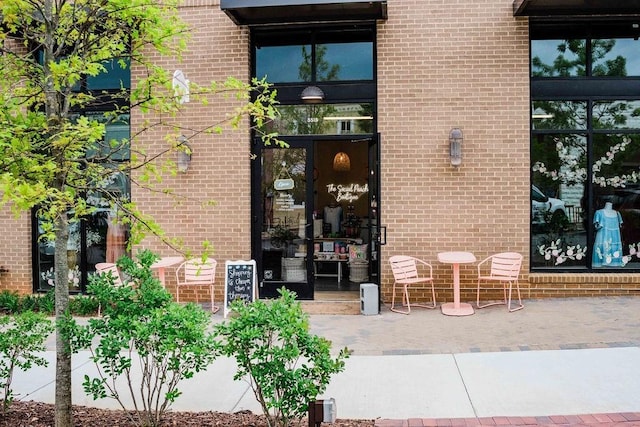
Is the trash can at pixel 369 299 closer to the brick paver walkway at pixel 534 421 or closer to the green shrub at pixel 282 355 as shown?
the brick paver walkway at pixel 534 421

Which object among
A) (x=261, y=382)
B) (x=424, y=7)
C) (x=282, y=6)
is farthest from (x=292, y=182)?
(x=261, y=382)

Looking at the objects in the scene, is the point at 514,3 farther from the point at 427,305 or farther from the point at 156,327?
the point at 156,327

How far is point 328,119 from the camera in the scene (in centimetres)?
979

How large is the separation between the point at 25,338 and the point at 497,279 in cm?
Answer: 643

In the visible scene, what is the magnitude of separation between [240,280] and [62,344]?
4.57 metres

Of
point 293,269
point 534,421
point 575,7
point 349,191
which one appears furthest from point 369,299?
point 575,7

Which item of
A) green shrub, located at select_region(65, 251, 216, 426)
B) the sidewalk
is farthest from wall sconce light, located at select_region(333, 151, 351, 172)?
green shrub, located at select_region(65, 251, 216, 426)

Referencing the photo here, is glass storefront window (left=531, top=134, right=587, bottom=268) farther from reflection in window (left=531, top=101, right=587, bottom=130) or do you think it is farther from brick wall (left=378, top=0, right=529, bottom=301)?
brick wall (left=378, top=0, right=529, bottom=301)

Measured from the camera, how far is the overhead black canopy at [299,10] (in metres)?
8.62

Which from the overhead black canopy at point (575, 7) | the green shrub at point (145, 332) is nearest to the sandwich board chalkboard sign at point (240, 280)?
the green shrub at point (145, 332)

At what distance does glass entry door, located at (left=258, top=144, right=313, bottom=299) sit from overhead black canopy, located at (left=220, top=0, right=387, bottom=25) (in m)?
2.09

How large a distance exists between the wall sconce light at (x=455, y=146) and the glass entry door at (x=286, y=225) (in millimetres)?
2342

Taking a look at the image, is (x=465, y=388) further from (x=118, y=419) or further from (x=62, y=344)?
(x=62, y=344)

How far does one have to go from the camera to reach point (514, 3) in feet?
29.8
